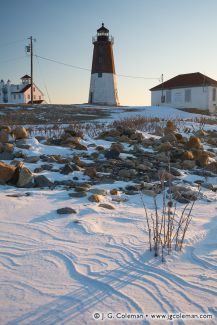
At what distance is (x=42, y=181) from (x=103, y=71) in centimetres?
3563

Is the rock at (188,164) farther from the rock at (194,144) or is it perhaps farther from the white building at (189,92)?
the white building at (189,92)

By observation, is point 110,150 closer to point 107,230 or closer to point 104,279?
point 107,230

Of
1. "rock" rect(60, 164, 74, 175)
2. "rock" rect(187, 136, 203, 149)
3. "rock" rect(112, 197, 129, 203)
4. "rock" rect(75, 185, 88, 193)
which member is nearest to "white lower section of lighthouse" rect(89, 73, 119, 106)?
"rock" rect(187, 136, 203, 149)

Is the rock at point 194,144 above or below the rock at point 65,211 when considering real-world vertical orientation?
above

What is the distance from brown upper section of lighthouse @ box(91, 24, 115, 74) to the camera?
40.1 metres

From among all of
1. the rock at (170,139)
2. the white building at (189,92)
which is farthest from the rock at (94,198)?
the white building at (189,92)

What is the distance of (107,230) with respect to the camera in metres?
4.14

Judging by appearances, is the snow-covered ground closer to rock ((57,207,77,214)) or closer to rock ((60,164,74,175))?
rock ((57,207,77,214))

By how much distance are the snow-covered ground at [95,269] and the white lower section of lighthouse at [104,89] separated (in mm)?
36268

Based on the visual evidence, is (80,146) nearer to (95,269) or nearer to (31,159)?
(31,159)

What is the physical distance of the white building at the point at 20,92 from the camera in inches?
2425

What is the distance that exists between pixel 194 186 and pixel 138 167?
135cm

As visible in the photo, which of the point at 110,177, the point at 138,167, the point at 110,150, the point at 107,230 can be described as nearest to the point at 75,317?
the point at 107,230

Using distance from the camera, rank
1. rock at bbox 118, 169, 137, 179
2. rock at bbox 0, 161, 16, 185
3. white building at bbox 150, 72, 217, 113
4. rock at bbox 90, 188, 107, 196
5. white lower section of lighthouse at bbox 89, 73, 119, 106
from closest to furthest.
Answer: rock at bbox 90, 188, 107, 196 → rock at bbox 0, 161, 16, 185 → rock at bbox 118, 169, 137, 179 → white building at bbox 150, 72, 217, 113 → white lower section of lighthouse at bbox 89, 73, 119, 106
